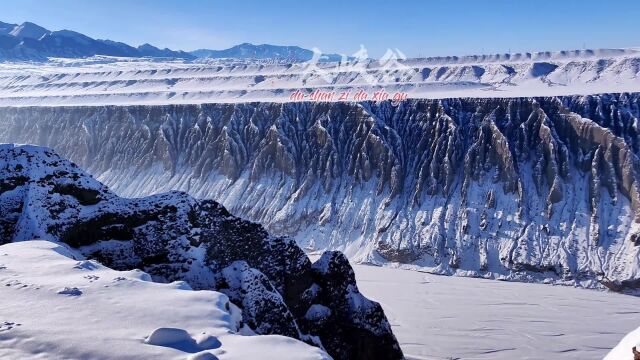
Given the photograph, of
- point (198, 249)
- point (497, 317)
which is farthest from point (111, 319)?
point (497, 317)

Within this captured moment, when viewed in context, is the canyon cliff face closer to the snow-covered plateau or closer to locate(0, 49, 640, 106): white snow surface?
the snow-covered plateau

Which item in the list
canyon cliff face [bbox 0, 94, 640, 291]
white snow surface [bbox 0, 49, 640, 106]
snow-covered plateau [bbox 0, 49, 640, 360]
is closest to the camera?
snow-covered plateau [bbox 0, 49, 640, 360]

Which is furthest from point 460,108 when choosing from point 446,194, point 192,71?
point 192,71

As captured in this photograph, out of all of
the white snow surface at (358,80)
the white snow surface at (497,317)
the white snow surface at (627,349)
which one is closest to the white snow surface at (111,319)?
the white snow surface at (627,349)

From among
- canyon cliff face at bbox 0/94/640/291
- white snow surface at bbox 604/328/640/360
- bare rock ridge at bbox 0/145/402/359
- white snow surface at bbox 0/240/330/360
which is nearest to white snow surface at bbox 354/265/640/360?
canyon cliff face at bbox 0/94/640/291

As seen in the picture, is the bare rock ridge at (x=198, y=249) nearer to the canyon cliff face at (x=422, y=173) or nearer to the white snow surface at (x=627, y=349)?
the white snow surface at (x=627, y=349)

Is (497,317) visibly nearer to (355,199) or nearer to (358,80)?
(355,199)

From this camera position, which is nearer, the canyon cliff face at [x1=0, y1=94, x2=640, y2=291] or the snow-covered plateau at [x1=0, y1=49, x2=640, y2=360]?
the snow-covered plateau at [x1=0, y1=49, x2=640, y2=360]

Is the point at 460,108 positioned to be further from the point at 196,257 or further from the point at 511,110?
the point at 196,257
